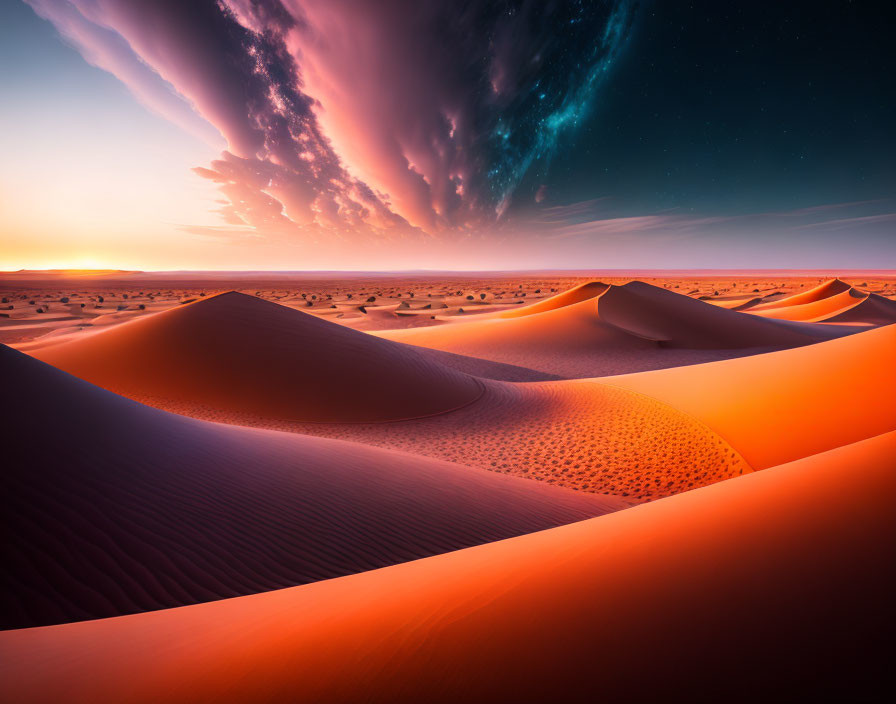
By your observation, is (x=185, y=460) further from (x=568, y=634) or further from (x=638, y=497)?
(x=638, y=497)

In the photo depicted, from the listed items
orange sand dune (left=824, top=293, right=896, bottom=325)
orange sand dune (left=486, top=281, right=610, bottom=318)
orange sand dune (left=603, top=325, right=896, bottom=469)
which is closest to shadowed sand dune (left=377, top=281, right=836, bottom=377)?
orange sand dune (left=486, top=281, right=610, bottom=318)

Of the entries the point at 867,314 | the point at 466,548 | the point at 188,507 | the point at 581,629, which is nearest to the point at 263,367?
the point at 188,507

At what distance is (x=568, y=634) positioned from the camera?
1.90 meters

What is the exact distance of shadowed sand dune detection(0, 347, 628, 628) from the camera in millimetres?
3545

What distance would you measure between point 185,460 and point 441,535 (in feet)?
12.0

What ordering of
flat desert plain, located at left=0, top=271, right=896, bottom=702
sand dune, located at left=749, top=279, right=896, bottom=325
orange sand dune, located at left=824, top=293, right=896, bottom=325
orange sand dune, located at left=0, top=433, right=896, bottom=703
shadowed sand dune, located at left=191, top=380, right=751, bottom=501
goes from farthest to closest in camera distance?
1. sand dune, located at left=749, top=279, right=896, bottom=325
2. orange sand dune, located at left=824, top=293, right=896, bottom=325
3. shadowed sand dune, located at left=191, top=380, right=751, bottom=501
4. flat desert plain, located at left=0, top=271, right=896, bottom=702
5. orange sand dune, located at left=0, top=433, right=896, bottom=703

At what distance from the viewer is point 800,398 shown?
861cm

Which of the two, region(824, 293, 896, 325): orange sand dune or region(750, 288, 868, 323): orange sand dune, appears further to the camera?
region(750, 288, 868, 323): orange sand dune

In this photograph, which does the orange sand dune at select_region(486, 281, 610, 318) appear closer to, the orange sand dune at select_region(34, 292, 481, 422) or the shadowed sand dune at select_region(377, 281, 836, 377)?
the shadowed sand dune at select_region(377, 281, 836, 377)

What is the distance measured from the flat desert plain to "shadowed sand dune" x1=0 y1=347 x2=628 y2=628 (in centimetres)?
3

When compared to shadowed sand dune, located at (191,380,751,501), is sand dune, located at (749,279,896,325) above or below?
above

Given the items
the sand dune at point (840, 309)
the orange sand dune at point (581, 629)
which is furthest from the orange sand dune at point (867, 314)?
the orange sand dune at point (581, 629)

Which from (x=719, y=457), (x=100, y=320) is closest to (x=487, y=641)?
(x=719, y=457)

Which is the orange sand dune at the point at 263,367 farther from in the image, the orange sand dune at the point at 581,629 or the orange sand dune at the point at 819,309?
the orange sand dune at the point at 819,309
